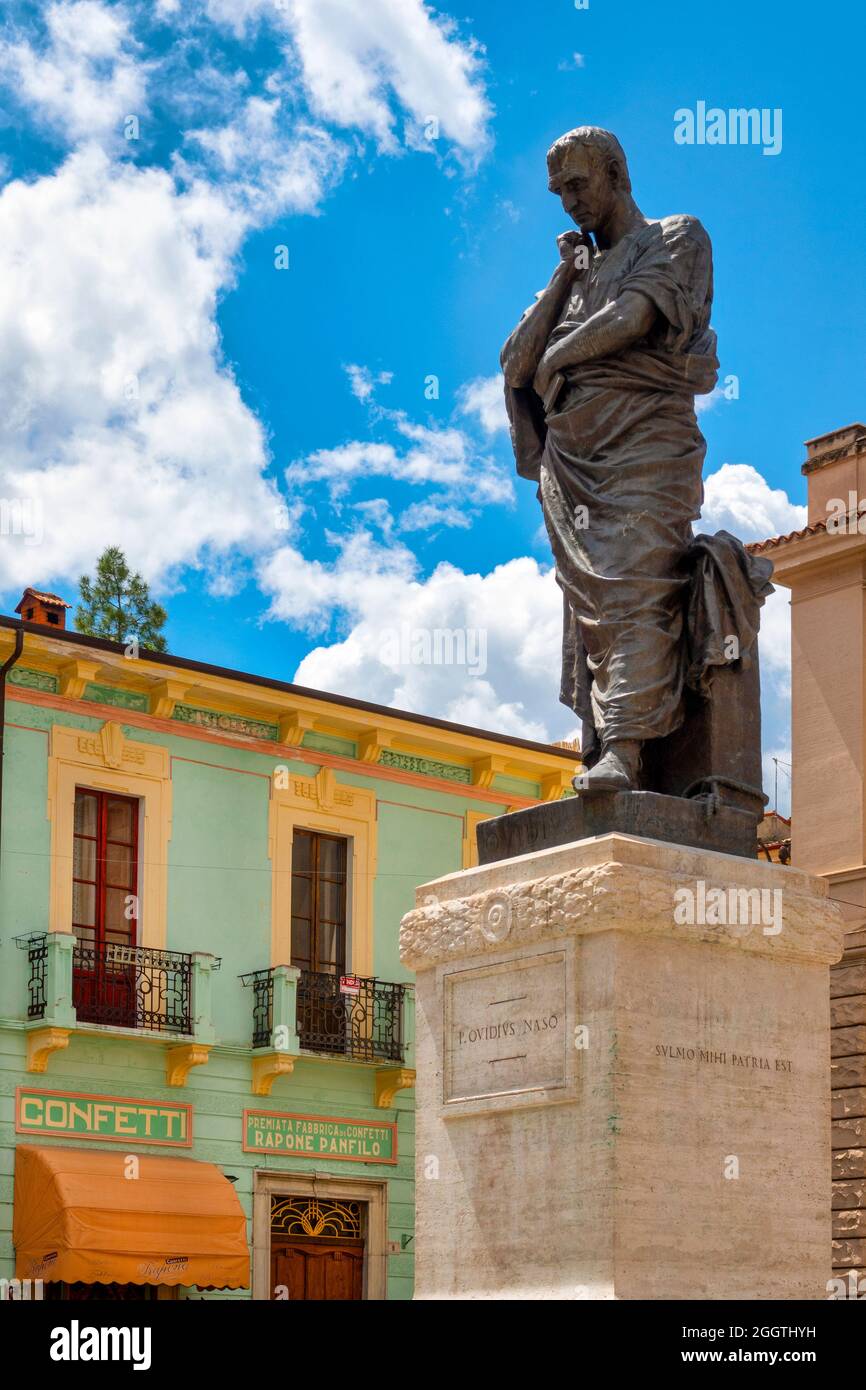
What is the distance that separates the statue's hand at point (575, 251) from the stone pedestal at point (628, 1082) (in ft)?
7.39

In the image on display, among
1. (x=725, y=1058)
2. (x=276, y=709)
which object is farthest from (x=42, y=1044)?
(x=725, y=1058)

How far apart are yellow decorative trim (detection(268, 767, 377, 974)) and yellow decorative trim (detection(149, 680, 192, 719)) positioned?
67.2 inches

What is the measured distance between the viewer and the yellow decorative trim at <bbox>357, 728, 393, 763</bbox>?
27375mm

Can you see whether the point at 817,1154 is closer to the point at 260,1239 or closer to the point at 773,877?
the point at 773,877

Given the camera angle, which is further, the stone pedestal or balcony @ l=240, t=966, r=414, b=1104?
balcony @ l=240, t=966, r=414, b=1104

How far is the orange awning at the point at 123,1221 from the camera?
22344 millimetres

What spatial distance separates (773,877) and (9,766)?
17492 millimetres

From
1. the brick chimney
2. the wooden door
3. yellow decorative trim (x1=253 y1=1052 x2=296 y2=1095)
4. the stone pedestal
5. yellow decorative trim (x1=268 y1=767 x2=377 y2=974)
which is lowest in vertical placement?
the wooden door

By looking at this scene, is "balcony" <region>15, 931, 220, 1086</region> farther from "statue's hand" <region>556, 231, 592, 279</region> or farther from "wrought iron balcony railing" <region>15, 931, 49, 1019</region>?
"statue's hand" <region>556, 231, 592, 279</region>

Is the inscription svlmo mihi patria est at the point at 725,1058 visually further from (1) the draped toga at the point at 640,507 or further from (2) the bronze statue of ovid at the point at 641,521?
(1) the draped toga at the point at 640,507

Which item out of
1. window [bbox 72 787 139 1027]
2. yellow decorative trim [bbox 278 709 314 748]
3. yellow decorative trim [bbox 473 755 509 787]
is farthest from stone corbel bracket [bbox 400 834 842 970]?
yellow decorative trim [bbox 473 755 509 787]

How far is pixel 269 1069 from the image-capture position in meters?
25.3
